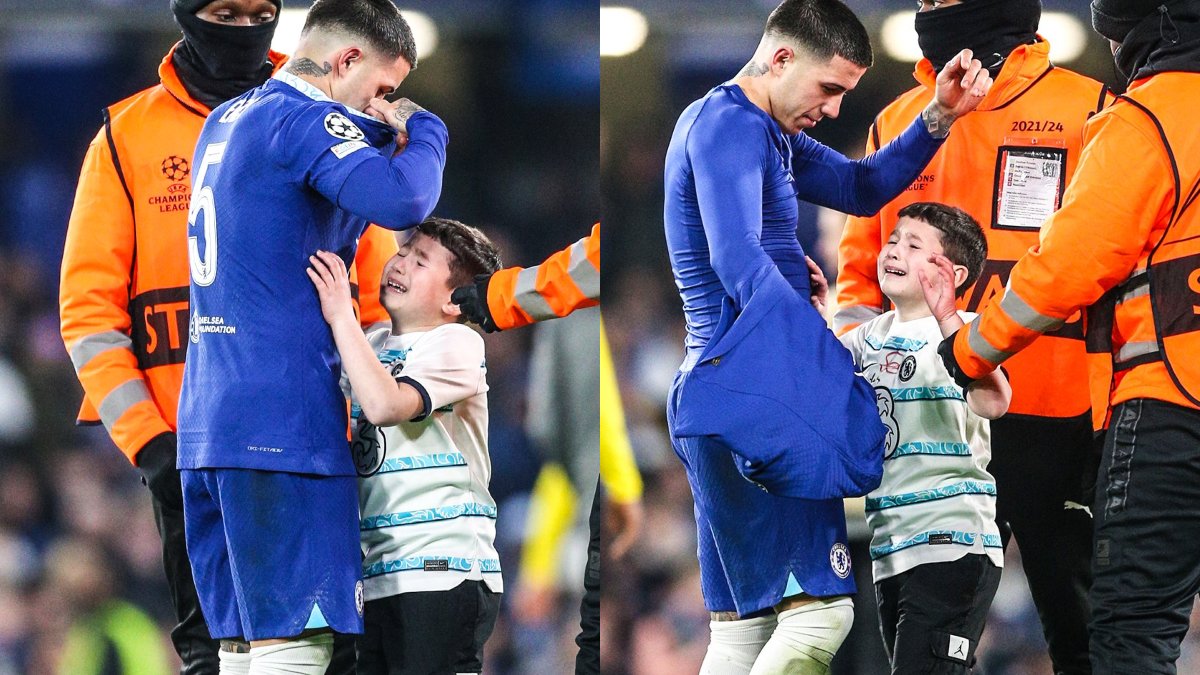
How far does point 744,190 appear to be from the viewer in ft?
8.07

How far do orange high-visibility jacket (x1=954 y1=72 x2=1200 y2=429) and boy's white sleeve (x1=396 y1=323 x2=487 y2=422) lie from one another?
3.07 feet

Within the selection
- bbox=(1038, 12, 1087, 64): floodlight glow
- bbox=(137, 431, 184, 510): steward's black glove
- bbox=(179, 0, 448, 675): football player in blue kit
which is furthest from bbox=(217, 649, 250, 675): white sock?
bbox=(1038, 12, 1087, 64): floodlight glow

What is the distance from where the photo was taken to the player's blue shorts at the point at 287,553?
93.6 inches

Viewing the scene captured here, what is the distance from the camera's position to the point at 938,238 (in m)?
2.83

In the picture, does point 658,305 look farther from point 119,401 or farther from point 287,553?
point 287,553

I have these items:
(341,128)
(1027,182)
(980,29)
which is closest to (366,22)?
(341,128)

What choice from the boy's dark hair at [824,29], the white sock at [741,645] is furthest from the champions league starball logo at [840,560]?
the boy's dark hair at [824,29]

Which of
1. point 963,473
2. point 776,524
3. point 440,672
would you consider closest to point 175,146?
point 440,672

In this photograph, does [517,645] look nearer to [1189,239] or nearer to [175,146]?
[175,146]

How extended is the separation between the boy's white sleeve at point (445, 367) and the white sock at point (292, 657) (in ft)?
1.45

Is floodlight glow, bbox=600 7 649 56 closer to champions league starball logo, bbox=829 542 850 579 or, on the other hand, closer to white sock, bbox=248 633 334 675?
champions league starball logo, bbox=829 542 850 579

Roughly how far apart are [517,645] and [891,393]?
6.67ft

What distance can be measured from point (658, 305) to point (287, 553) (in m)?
2.74

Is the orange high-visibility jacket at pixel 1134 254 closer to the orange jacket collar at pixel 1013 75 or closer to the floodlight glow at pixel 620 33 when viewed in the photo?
the orange jacket collar at pixel 1013 75
